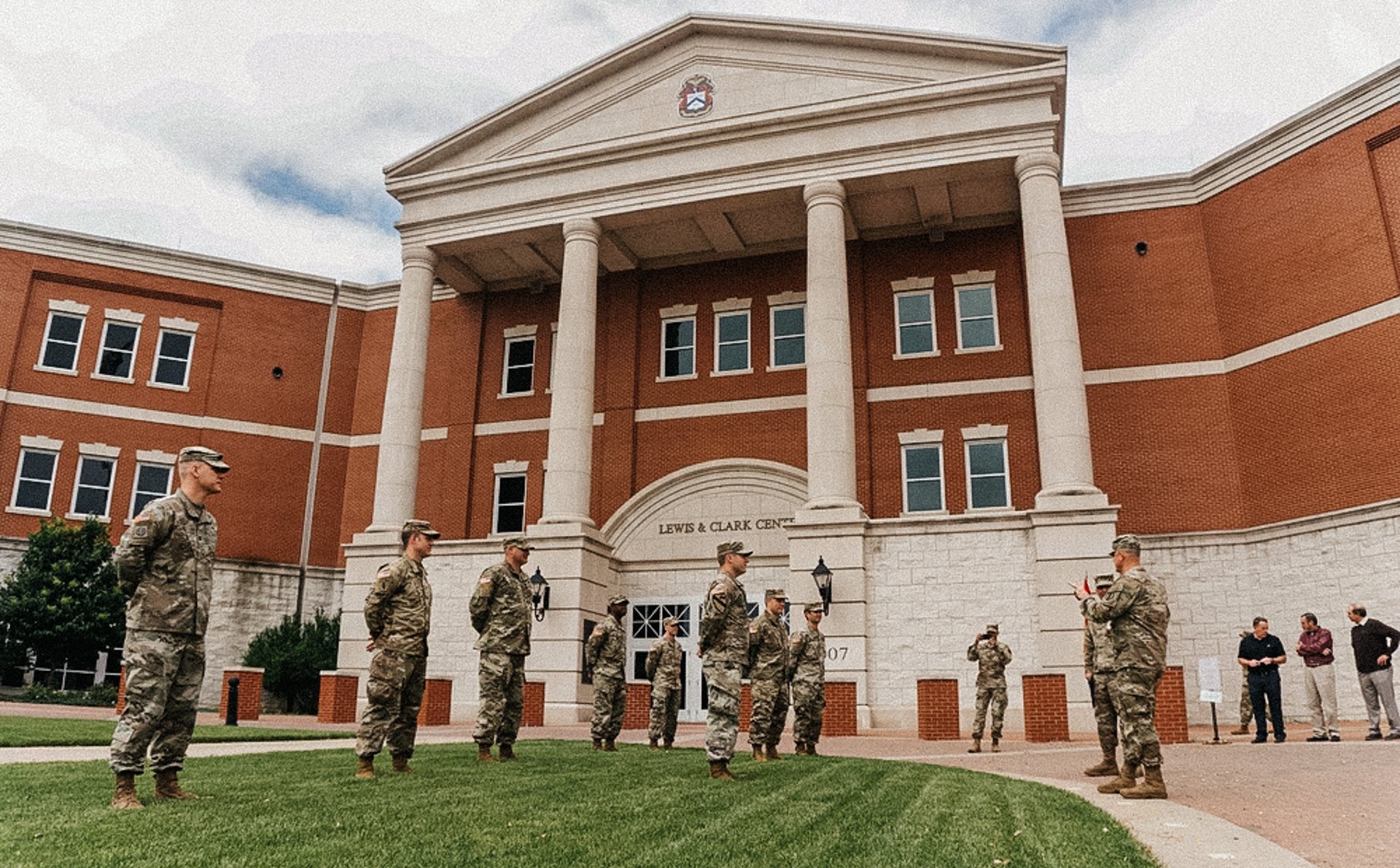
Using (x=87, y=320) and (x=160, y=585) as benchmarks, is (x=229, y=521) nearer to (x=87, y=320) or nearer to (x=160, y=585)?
(x=87, y=320)

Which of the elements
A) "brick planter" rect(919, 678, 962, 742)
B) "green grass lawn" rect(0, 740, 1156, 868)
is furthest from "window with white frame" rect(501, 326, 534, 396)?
"green grass lawn" rect(0, 740, 1156, 868)

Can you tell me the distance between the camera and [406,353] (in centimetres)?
2717

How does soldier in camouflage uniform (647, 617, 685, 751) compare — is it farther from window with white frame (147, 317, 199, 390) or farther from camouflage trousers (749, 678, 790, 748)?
window with white frame (147, 317, 199, 390)

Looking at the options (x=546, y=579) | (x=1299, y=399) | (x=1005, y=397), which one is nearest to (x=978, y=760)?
(x=546, y=579)

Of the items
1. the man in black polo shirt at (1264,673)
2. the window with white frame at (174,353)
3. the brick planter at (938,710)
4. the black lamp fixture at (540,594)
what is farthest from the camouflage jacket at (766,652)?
the window with white frame at (174,353)

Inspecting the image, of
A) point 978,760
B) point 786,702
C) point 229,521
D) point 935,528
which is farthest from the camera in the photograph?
point 229,521

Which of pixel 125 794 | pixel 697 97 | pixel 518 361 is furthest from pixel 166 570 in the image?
pixel 518 361

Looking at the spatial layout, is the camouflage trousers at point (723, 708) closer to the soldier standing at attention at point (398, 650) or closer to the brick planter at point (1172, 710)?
the soldier standing at attention at point (398, 650)

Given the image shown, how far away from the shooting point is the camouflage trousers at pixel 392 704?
28.7ft

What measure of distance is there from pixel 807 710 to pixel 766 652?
2833 mm

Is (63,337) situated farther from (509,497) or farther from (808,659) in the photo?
(808,659)

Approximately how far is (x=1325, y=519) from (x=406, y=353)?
23406 mm

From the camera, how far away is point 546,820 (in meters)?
6.22

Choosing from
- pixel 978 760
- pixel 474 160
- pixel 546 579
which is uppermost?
pixel 474 160
